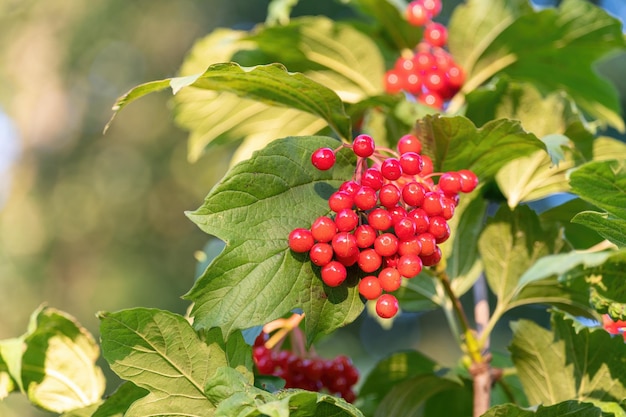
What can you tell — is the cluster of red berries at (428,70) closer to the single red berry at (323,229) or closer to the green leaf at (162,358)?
the single red berry at (323,229)

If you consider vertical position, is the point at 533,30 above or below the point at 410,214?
above

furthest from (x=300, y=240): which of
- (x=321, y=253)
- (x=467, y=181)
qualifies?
(x=467, y=181)

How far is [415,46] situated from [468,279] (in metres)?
0.55

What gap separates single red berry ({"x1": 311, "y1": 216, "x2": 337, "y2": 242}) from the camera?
0.81 meters

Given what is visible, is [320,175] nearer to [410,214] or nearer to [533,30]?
[410,214]

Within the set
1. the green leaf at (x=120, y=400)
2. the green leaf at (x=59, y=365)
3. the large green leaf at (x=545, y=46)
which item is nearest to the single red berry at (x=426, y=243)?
the green leaf at (x=120, y=400)

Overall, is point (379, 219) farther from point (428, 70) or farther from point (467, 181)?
point (428, 70)

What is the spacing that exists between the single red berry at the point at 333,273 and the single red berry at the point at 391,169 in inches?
4.7

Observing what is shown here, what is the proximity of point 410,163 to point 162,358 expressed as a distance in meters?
0.36

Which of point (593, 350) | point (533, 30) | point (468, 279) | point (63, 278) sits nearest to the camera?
point (593, 350)

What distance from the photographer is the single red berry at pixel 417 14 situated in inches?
56.2

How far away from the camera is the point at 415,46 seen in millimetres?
1509

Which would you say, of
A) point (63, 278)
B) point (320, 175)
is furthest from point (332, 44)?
point (63, 278)

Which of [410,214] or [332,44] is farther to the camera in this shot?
[332,44]
